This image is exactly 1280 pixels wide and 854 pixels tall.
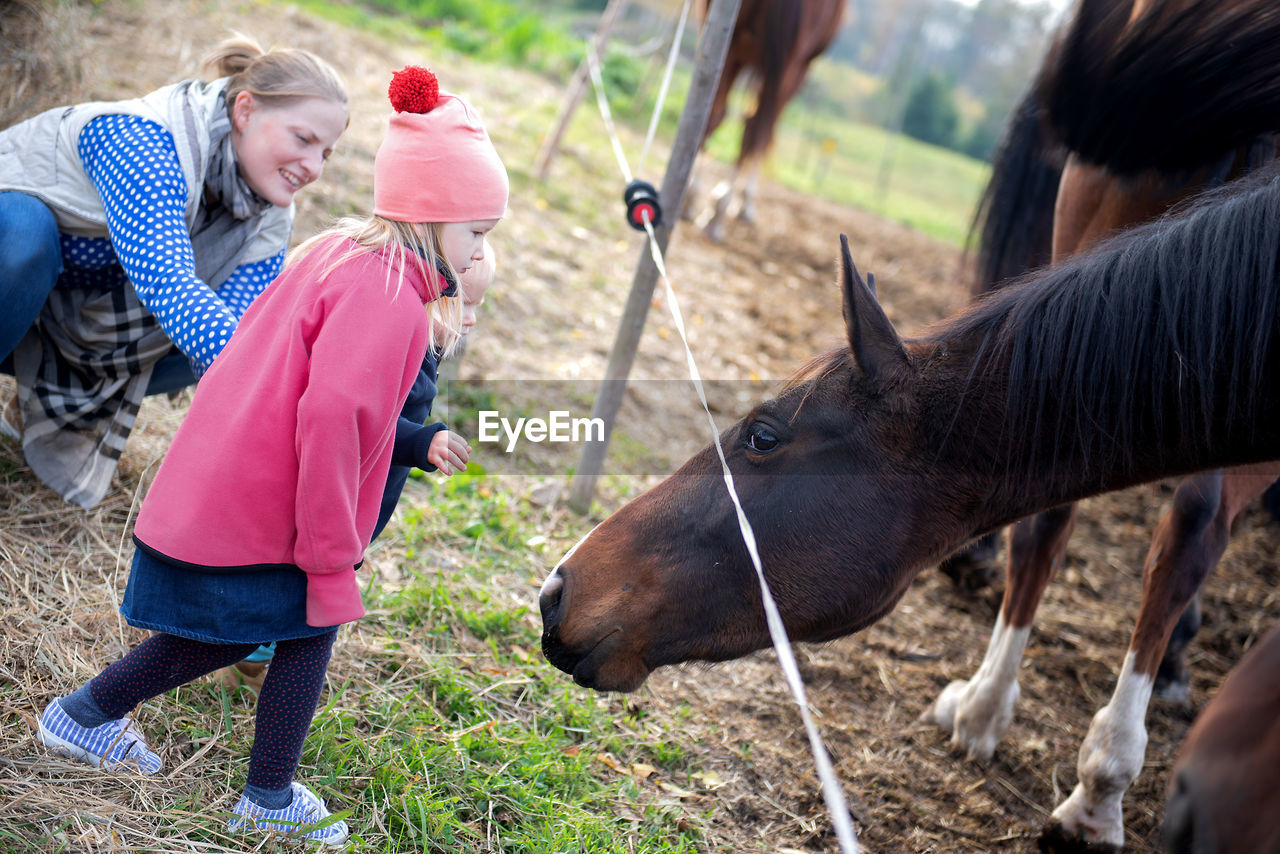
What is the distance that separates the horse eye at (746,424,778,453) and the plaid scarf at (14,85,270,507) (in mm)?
1519

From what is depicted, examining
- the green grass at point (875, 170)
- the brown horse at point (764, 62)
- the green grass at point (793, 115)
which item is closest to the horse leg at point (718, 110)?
the brown horse at point (764, 62)

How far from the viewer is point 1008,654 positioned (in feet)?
9.66

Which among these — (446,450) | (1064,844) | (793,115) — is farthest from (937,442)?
(793,115)

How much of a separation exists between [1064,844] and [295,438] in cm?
246

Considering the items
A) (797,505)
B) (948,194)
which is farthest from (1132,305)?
(948,194)

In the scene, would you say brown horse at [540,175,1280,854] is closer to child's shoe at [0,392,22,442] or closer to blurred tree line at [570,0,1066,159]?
child's shoe at [0,392,22,442]

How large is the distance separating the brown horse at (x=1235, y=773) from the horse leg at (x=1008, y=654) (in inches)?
70.4

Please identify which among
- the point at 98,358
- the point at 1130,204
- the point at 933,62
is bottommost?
the point at 98,358

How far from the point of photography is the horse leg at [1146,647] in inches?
101

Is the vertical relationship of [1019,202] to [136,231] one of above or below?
above

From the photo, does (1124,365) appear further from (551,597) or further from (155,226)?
(155,226)

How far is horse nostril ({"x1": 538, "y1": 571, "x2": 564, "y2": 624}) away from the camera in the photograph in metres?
1.88

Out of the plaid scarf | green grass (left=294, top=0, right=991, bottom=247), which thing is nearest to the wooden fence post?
the plaid scarf

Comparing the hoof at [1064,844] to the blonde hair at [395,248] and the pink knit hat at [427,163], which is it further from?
the pink knit hat at [427,163]
